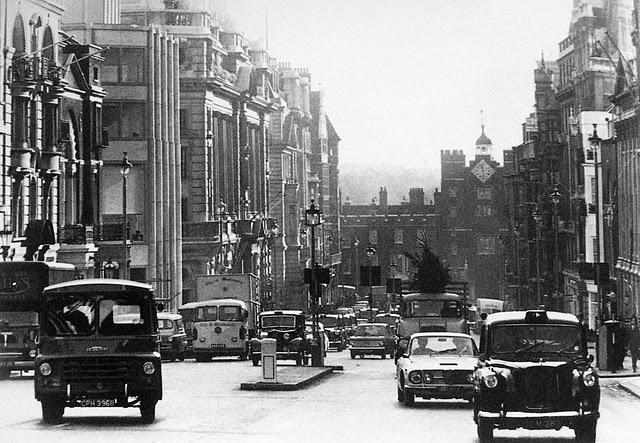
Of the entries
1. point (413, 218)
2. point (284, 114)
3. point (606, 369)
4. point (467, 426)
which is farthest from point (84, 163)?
point (413, 218)

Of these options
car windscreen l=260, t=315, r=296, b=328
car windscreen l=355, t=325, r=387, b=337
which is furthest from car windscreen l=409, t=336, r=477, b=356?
car windscreen l=355, t=325, r=387, b=337

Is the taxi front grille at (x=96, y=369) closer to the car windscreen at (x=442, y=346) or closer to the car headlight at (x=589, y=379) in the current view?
the car headlight at (x=589, y=379)

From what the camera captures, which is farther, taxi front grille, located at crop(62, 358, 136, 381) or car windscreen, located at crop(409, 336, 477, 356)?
car windscreen, located at crop(409, 336, 477, 356)

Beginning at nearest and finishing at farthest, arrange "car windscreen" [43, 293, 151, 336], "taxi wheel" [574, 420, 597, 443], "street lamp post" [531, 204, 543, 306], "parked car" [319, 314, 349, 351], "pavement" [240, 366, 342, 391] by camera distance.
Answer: "taxi wheel" [574, 420, 597, 443] < "car windscreen" [43, 293, 151, 336] < "pavement" [240, 366, 342, 391] < "parked car" [319, 314, 349, 351] < "street lamp post" [531, 204, 543, 306]

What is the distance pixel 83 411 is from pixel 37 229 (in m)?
21.6

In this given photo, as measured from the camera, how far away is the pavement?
86.6 ft

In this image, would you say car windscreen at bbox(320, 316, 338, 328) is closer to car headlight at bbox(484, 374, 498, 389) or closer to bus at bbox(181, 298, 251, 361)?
bus at bbox(181, 298, 251, 361)

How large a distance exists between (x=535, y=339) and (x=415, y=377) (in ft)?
16.3

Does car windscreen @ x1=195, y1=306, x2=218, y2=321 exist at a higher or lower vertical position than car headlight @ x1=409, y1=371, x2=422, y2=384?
higher

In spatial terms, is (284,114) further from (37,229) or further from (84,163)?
(37,229)

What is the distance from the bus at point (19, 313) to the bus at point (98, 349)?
887cm

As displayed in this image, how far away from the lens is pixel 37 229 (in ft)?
140

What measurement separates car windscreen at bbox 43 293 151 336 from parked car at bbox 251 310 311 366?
713 inches

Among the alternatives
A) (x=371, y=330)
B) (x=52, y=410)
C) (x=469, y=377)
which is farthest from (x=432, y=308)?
(x=52, y=410)
